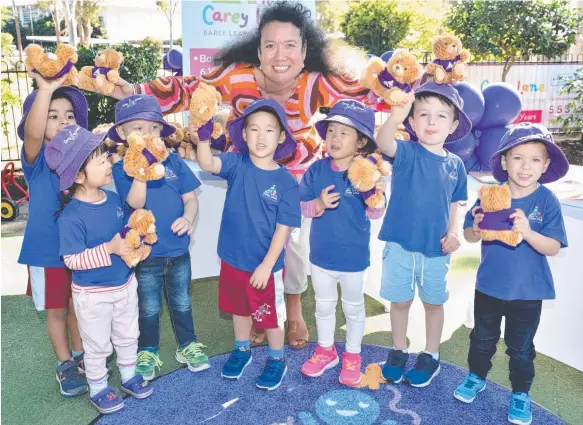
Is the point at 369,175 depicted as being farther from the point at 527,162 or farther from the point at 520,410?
the point at 520,410

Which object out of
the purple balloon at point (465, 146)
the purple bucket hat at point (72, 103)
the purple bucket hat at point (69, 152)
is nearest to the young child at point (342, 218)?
the purple bucket hat at point (69, 152)

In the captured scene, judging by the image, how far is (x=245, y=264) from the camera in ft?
9.34

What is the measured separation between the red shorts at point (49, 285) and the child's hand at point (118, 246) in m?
0.45

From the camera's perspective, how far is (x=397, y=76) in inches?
98.3

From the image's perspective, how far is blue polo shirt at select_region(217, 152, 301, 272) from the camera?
279cm

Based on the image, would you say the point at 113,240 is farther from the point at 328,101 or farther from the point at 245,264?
the point at 328,101

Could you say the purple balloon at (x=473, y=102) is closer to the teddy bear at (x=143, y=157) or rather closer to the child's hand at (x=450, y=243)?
the child's hand at (x=450, y=243)

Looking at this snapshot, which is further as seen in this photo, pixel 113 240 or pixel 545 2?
pixel 545 2

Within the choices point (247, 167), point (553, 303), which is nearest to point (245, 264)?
point (247, 167)

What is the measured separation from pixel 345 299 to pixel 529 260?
0.93 metres

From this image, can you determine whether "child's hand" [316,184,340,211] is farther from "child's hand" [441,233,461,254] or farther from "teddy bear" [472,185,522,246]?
"teddy bear" [472,185,522,246]

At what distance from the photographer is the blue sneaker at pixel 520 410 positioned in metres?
2.68

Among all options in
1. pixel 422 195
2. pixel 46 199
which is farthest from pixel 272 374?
pixel 46 199

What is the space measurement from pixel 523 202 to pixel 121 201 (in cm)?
192
